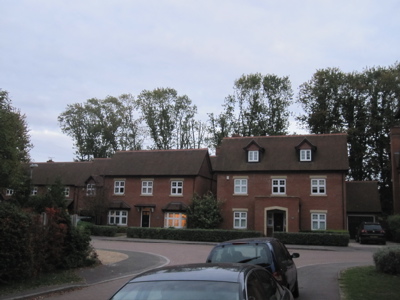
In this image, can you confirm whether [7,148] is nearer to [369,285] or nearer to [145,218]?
[145,218]

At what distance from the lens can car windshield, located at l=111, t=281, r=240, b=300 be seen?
417 cm

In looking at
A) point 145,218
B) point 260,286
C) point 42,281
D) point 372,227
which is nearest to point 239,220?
point 145,218

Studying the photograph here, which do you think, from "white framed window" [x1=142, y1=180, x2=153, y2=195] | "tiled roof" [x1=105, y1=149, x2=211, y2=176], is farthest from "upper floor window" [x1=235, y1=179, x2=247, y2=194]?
"white framed window" [x1=142, y1=180, x2=153, y2=195]

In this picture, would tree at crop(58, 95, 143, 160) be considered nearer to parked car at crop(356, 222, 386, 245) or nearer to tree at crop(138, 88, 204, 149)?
tree at crop(138, 88, 204, 149)

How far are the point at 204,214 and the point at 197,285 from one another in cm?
3385

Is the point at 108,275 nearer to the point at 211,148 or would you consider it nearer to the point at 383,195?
the point at 383,195

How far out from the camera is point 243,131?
57.8m

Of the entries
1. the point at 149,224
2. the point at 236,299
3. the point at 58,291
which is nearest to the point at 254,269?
the point at 236,299

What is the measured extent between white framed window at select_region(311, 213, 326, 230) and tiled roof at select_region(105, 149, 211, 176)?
12.0m

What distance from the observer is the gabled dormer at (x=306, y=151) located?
38.0 m

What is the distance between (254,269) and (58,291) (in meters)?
8.15

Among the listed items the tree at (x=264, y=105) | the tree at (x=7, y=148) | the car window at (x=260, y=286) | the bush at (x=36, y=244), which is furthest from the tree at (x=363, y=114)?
the car window at (x=260, y=286)

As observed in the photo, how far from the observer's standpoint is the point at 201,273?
4645 millimetres

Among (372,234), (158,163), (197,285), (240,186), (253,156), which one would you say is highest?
(253,156)
